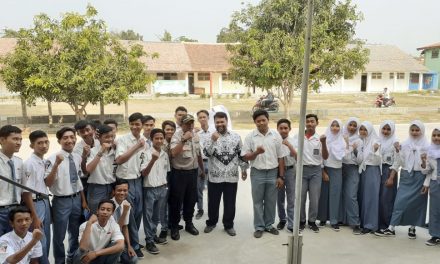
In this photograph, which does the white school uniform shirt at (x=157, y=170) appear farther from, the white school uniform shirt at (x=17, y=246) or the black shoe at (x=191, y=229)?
the white school uniform shirt at (x=17, y=246)

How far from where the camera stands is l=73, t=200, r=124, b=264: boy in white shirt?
334cm

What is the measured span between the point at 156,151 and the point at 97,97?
29.7 ft

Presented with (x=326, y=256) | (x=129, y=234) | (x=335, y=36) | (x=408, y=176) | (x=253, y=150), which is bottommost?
(x=326, y=256)

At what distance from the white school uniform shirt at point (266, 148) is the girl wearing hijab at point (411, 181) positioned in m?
1.30

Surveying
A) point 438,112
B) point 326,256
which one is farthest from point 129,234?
point 438,112

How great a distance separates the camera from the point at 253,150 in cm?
458

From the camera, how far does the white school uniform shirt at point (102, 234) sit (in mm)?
3422

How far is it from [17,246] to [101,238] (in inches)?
26.1

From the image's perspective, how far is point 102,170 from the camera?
3916 millimetres

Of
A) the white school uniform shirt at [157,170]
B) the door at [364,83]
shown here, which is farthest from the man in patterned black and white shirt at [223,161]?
the door at [364,83]

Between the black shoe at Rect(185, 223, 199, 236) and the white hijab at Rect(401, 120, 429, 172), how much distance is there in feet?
8.23

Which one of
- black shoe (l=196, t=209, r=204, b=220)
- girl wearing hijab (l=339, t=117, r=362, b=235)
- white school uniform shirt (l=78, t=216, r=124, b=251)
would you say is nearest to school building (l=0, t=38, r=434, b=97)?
black shoe (l=196, t=209, r=204, b=220)

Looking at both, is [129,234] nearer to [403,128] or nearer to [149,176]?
[149,176]

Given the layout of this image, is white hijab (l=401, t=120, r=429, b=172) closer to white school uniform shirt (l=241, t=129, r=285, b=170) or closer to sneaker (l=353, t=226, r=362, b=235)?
sneaker (l=353, t=226, r=362, b=235)
